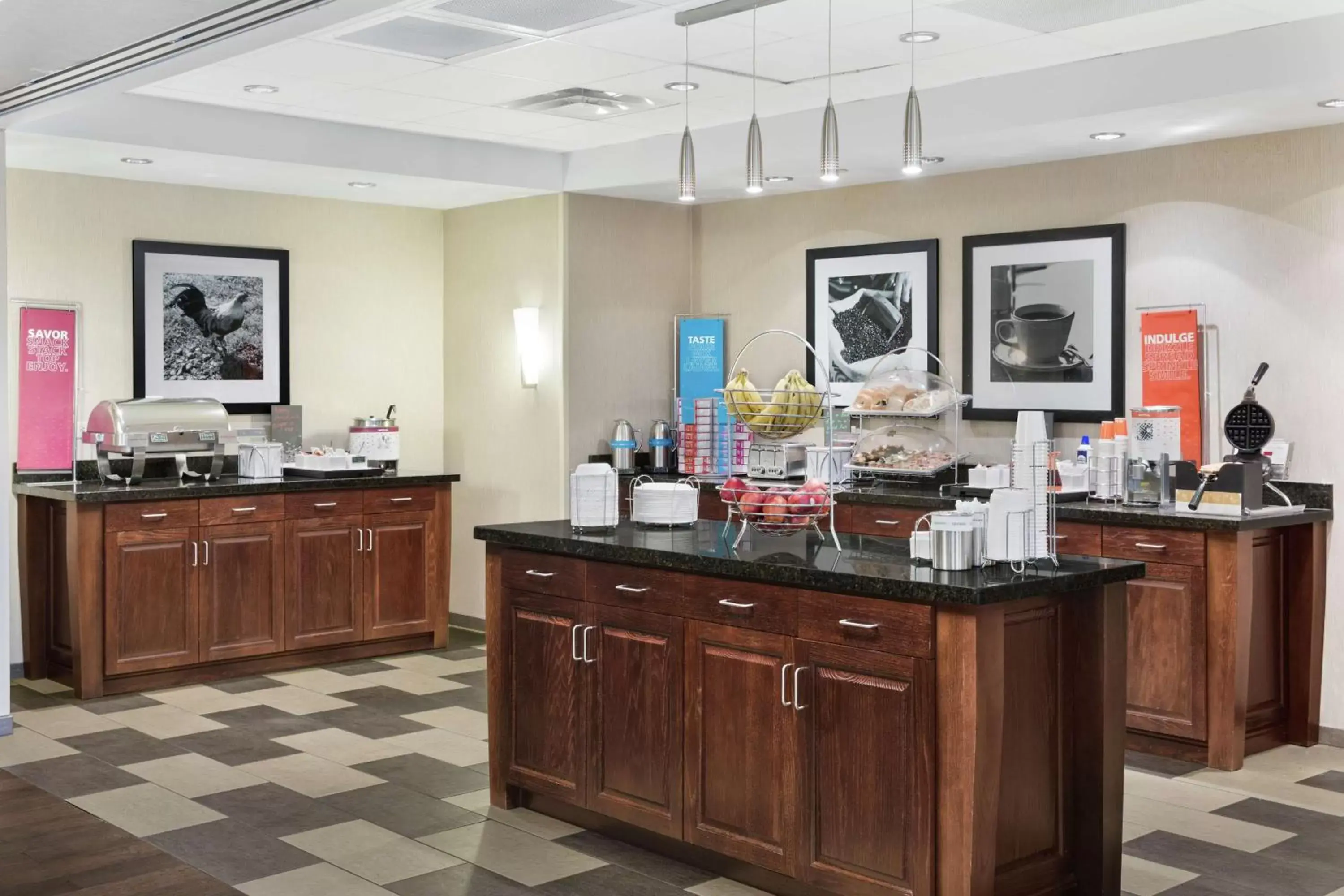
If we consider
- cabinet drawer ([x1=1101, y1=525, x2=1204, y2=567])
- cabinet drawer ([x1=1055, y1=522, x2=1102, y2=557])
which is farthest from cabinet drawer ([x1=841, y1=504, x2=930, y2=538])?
cabinet drawer ([x1=1101, y1=525, x2=1204, y2=567])

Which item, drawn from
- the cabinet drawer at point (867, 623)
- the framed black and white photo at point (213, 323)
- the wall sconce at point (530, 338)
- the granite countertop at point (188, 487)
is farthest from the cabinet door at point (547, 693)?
the framed black and white photo at point (213, 323)

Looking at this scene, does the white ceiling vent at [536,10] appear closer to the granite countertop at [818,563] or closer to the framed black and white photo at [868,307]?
the granite countertop at [818,563]

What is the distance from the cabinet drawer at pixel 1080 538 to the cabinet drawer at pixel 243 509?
377 cm

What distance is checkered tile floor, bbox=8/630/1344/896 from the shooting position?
13.3 feet

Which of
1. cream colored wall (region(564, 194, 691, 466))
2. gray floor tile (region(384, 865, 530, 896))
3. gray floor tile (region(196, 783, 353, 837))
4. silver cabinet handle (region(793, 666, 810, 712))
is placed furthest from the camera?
cream colored wall (region(564, 194, 691, 466))

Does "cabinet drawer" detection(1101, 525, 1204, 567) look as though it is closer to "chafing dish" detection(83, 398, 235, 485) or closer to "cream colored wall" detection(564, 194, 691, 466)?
"cream colored wall" detection(564, 194, 691, 466)

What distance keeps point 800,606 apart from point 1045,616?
65 cm

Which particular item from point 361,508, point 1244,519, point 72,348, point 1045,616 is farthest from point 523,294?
point 1045,616

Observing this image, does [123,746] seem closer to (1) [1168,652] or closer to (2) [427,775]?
(2) [427,775]

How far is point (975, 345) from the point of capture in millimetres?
6777

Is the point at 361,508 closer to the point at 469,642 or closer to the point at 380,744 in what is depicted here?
the point at 469,642

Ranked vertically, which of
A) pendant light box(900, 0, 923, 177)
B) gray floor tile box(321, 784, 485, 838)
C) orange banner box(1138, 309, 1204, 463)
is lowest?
gray floor tile box(321, 784, 485, 838)

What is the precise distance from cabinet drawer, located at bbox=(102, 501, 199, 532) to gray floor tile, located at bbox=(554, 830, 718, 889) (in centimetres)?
308

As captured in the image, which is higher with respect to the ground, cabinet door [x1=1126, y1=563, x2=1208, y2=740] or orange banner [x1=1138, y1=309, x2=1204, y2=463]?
orange banner [x1=1138, y1=309, x2=1204, y2=463]
